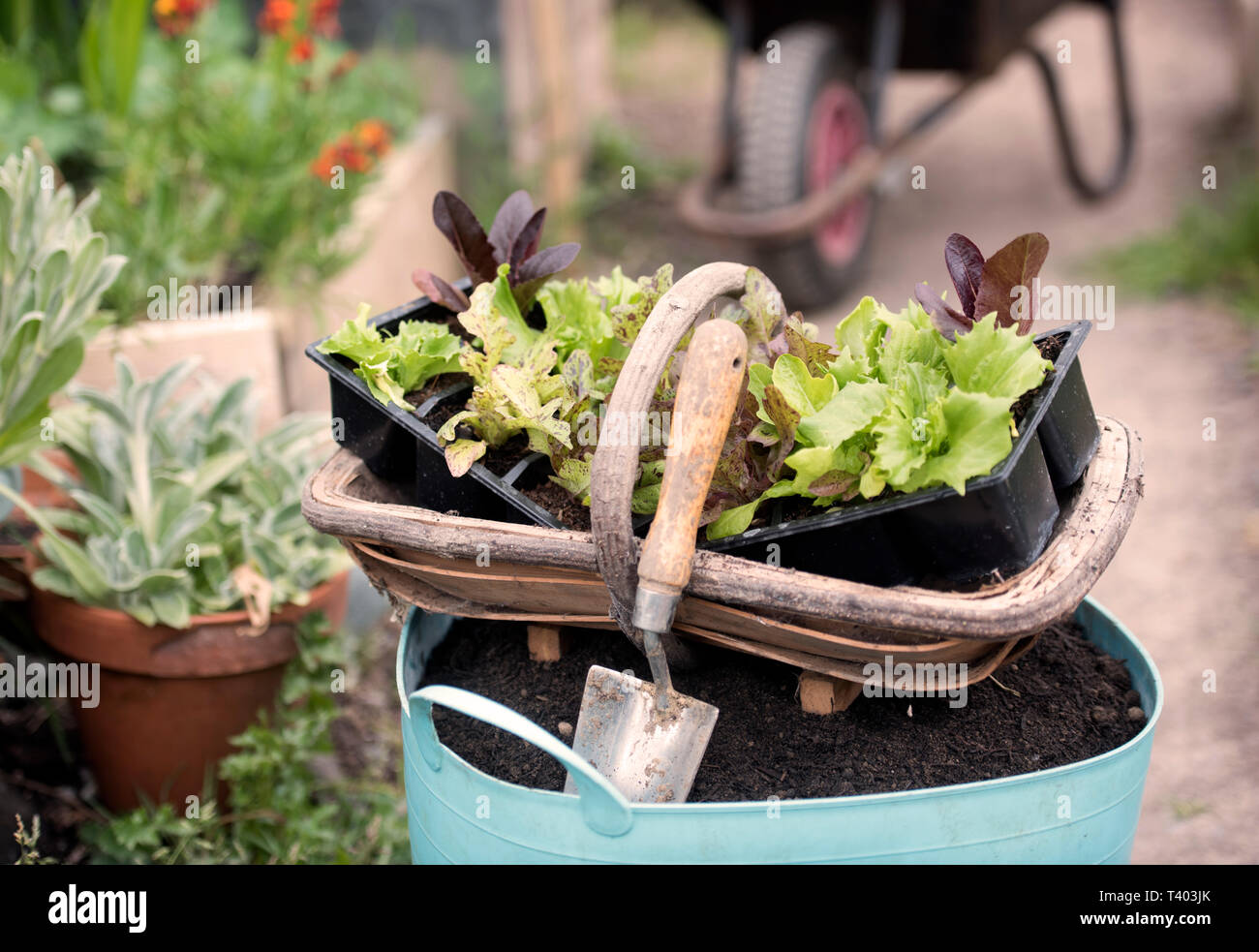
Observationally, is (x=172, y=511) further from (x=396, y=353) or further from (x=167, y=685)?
(x=396, y=353)

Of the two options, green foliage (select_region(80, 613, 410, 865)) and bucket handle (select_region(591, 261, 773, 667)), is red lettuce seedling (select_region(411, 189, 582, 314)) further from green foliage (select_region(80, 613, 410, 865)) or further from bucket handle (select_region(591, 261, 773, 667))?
green foliage (select_region(80, 613, 410, 865))

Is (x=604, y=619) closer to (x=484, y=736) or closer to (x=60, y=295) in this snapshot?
(x=484, y=736)

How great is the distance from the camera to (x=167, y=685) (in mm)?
1633

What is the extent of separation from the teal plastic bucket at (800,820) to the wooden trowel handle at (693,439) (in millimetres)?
163

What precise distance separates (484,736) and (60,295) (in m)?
0.85

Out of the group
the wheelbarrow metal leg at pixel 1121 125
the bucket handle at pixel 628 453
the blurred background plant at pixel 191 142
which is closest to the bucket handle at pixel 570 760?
the bucket handle at pixel 628 453

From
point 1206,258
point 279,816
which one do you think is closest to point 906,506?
point 279,816

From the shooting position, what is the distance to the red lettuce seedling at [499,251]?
1.20 metres

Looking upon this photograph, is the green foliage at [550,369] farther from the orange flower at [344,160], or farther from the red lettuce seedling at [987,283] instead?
the orange flower at [344,160]

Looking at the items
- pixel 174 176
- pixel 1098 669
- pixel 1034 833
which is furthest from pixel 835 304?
pixel 1034 833

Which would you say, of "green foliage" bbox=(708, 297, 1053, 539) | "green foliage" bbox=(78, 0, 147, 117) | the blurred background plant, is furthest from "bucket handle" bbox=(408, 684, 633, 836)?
"green foliage" bbox=(78, 0, 147, 117)

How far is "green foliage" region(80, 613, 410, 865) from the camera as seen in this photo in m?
1.56
